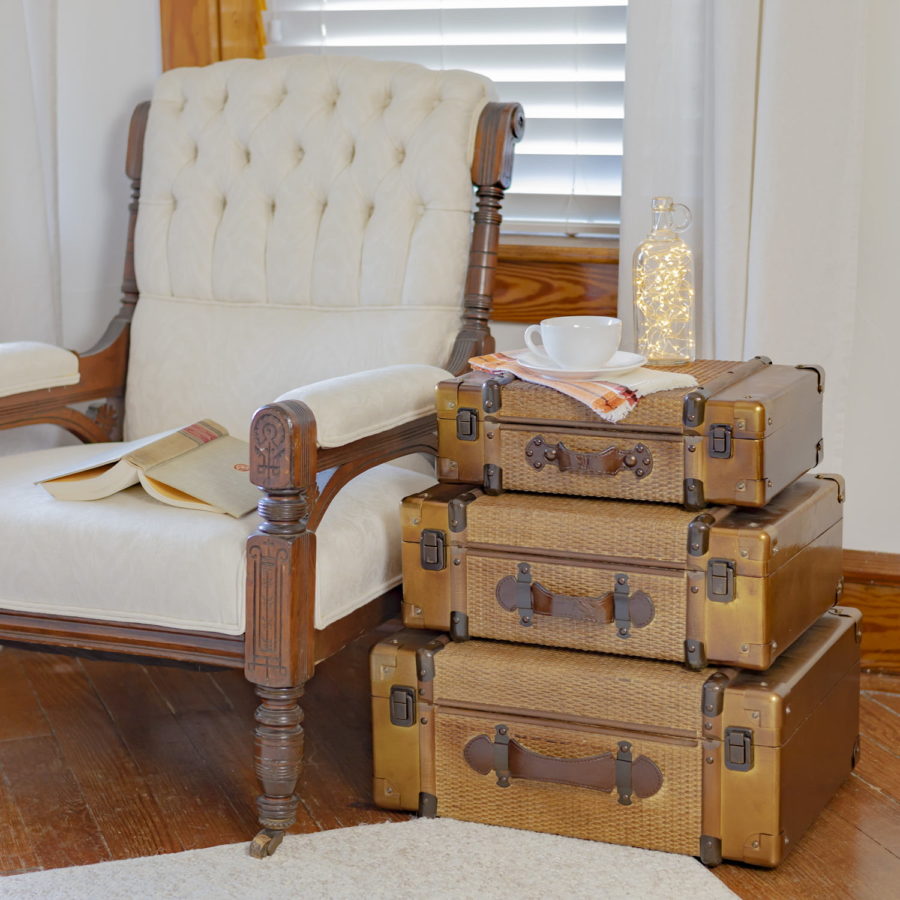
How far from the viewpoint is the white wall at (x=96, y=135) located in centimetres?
238

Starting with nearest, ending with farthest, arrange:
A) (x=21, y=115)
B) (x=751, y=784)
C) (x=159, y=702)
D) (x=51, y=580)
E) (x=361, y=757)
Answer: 1. (x=751, y=784)
2. (x=51, y=580)
3. (x=361, y=757)
4. (x=159, y=702)
5. (x=21, y=115)

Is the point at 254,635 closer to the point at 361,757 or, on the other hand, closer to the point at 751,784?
the point at 361,757

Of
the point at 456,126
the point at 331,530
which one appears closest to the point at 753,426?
the point at 331,530

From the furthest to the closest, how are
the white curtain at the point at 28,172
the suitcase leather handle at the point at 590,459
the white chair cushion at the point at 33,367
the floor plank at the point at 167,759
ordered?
the white curtain at the point at 28,172 < the white chair cushion at the point at 33,367 < the floor plank at the point at 167,759 < the suitcase leather handle at the point at 590,459

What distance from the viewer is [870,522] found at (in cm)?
229

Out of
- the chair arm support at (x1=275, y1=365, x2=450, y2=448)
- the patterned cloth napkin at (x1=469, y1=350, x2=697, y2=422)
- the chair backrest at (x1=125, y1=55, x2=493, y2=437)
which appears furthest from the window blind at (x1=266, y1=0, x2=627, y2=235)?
the patterned cloth napkin at (x1=469, y1=350, x2=697, y2=422)

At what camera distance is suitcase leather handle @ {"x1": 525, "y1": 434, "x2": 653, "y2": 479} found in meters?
1.62

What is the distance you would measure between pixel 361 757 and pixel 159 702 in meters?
0.43

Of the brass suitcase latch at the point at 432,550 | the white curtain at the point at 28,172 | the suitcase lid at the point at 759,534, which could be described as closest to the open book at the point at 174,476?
the brass suitcase latch at the point at 432,550

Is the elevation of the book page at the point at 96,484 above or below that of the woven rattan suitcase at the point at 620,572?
above

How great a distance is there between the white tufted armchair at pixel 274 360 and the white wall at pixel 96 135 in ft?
0.41

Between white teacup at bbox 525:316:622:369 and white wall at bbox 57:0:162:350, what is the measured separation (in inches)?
44.6

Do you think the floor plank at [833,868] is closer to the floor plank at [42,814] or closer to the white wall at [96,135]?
the floor plank at [42,814]

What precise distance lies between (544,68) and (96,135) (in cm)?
85
